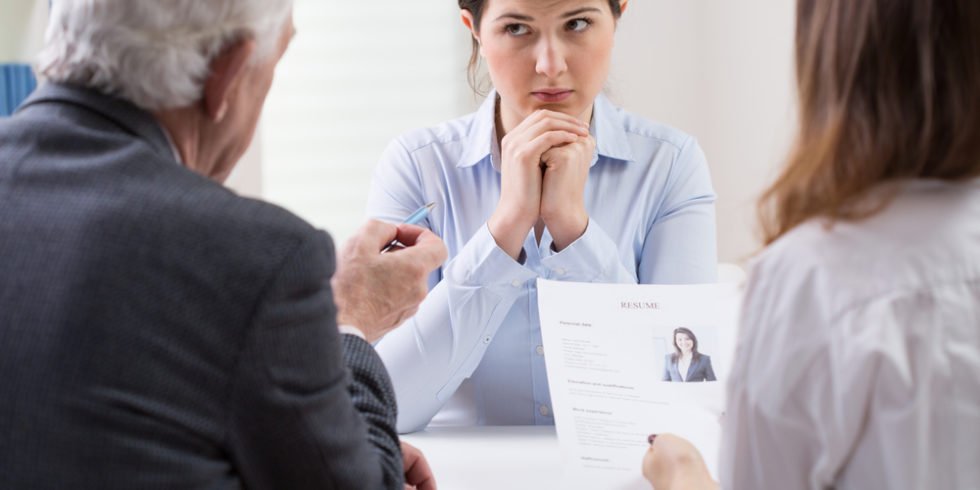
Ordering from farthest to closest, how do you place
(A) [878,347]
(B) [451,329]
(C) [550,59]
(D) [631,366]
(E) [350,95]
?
1. (E) [350,95]
2. (C) [550,59]
3. (B) [451,329]
4. (D) [631,366]
5. (A) [878,347]

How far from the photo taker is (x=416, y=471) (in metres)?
1.18

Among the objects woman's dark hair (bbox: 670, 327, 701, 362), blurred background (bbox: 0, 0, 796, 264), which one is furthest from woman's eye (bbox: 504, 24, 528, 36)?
blurred background (bbox: 0, 0, 796, 264)

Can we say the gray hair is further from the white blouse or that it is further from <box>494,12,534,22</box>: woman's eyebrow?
<box>494,12,534,22</box>: woman's eyebrow

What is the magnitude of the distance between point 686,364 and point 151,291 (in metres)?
0.87

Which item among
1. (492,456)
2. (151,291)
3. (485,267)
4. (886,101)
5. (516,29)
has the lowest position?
(492,456)

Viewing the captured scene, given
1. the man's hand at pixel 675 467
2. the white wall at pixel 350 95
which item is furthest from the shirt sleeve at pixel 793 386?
the white wall at pixel 350 95

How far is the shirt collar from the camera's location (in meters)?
1.91

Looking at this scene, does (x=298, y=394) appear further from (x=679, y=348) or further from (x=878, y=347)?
(x=679, y=348)

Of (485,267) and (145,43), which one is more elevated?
(145,43)

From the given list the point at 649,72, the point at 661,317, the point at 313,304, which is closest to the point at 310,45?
the point at 649,72

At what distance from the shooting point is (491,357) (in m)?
1.80

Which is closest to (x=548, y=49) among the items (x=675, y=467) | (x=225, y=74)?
(x=675, y=467)

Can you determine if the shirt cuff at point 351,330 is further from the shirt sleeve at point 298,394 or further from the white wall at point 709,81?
the white wall at point 709,81

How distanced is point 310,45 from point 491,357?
1692mm
